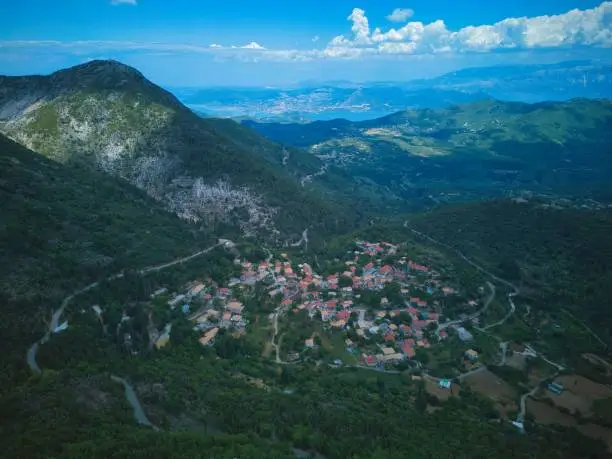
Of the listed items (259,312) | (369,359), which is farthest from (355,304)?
(259,312)

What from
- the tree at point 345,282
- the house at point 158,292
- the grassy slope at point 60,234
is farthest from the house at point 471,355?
the grassy slope at point 60,234

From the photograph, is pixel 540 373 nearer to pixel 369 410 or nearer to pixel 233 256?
pixel 369 410

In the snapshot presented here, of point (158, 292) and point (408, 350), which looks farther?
point (158, 292)

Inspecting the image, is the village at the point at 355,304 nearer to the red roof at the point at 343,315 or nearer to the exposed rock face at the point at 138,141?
the red roof at the point at 343,315

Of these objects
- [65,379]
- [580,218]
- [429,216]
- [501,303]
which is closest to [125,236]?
[65,379]

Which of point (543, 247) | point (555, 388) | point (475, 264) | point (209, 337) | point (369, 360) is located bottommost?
point (555, 388)

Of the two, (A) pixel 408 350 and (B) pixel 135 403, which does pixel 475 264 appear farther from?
(B) pixel 135 403

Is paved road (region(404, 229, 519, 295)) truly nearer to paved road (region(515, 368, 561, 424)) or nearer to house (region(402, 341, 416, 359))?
paved road (region(515, 368, 561, 424))
